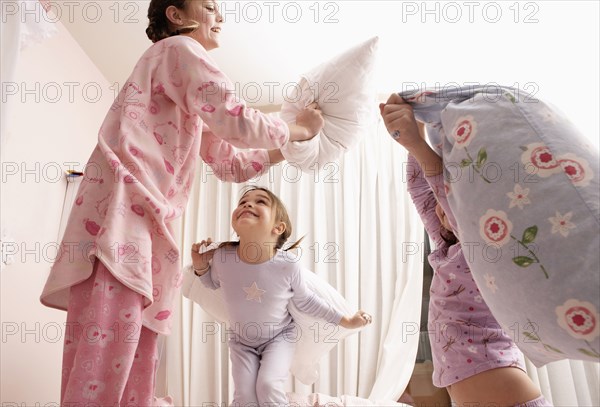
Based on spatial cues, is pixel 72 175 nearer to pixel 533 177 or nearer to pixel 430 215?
pixel 430 215

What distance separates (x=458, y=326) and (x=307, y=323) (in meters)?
0.74

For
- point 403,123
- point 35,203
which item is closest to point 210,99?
point 403,123

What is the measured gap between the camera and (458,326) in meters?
1.02

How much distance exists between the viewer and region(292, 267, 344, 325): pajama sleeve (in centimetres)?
163

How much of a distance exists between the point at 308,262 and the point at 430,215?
5.57 feet

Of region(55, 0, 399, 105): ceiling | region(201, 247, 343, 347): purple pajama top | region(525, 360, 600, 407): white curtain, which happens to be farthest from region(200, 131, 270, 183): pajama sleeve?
region(525, 360, 600, 407): white curtain

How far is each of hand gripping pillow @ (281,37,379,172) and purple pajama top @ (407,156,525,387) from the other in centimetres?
39

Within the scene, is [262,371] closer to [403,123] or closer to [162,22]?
[403,123]

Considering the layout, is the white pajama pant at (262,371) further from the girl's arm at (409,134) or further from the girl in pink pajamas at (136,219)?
the girl's arm at (409,134)

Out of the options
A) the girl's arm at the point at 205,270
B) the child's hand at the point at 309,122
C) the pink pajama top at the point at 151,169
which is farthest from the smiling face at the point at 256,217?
the pink pajama top at the point at 151,169

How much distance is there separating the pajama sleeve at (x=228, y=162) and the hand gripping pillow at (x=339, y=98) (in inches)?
6.0

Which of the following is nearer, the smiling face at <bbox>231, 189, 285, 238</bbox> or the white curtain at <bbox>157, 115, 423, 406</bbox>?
the smiling face at <bbox>231, 189, 285, 238</bbox>

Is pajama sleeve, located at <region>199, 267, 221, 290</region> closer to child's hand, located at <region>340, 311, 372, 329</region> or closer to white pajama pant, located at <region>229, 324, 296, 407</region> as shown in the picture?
white pajama pant, located at <region>229, 324, 296, 407</region>

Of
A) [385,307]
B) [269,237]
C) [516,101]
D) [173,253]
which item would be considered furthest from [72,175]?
[516,101]
